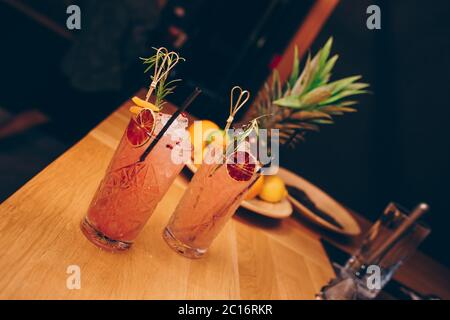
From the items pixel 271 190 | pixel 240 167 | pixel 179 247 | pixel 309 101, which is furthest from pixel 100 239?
pixel 309 101

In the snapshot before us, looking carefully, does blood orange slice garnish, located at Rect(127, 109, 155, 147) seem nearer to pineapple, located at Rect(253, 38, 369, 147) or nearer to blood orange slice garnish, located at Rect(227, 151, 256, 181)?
blood orange slice garnish, located at Rect(227, 151, 256, 181)

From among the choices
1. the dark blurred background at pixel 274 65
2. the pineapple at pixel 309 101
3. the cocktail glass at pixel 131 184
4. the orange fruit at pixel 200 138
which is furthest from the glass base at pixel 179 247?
the dark blurred background at pixel 274 65

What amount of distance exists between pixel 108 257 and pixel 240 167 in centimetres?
29

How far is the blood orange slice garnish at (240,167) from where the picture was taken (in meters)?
0.76

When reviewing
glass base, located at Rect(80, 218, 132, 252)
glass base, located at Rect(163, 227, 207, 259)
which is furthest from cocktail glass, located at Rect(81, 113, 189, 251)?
glass base, located at Rect(163, 227, 207, 259)

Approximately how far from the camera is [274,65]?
11.5 feet

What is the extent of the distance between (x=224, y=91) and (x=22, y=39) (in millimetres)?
1783

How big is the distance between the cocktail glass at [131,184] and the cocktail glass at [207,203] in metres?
0.09

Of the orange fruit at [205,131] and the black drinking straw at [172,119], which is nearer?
the black drinking straw at [172,119]

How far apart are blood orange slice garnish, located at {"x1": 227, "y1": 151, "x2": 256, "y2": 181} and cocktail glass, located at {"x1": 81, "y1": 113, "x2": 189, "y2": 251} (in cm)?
11

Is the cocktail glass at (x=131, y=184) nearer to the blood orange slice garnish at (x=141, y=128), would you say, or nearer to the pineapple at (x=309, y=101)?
the blood orange slice garnish at (x=141, y=128)

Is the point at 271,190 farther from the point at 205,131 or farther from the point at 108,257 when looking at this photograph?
the point at 108,257
